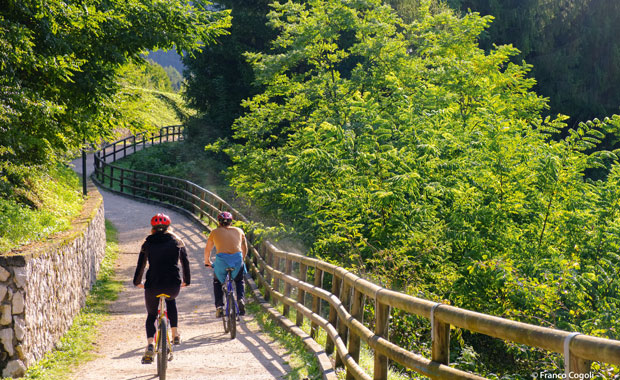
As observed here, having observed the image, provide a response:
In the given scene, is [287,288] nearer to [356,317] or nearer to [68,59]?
[356,317]

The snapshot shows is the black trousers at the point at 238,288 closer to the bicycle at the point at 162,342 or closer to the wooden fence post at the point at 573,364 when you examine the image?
the bicycle at the point at 162,342

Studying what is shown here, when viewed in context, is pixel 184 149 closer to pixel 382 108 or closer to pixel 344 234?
pixel 382 108

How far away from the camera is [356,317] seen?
20.8ft

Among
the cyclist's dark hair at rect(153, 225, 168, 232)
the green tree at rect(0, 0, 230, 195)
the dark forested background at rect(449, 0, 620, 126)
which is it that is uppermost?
the dark forested background at rect(449, 0, 620, 126)

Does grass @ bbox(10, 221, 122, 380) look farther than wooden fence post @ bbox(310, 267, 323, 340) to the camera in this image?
No

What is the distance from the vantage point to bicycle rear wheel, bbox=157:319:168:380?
273 inches

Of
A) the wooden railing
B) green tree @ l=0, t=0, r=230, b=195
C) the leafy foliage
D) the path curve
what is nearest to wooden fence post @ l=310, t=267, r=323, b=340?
the wooden railing

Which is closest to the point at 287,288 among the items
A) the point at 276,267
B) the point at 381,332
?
the point at 276,267

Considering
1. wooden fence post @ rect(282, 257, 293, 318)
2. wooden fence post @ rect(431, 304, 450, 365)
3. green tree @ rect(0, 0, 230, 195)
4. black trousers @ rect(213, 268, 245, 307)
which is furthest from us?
wooden fence post @ rect(282, 257, 293, 318)

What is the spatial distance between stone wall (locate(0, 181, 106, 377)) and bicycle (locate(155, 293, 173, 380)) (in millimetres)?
1774

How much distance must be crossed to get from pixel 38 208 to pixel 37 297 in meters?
4.21

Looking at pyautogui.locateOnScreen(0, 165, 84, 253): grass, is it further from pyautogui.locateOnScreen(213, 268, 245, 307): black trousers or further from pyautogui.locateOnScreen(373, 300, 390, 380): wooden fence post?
pyautogui.locateOnScreen(373, 300, 390, 380): wooden fence post

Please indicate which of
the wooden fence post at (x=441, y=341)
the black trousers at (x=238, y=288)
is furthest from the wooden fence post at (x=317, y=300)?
the wooden fence post at (x=441, y=341)

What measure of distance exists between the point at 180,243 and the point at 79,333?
3.97 m
